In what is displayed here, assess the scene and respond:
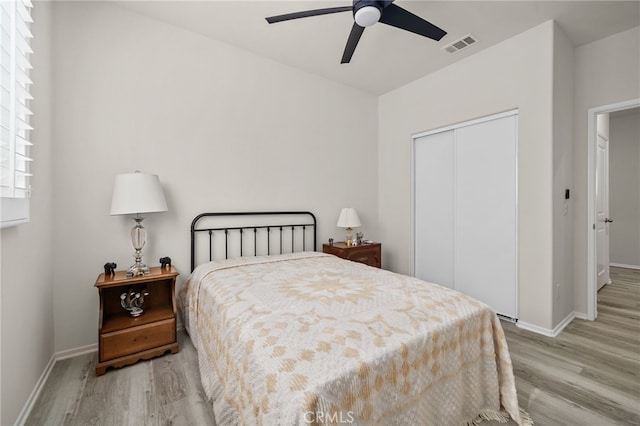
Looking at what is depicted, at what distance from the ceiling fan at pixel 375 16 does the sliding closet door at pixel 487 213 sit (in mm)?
1410

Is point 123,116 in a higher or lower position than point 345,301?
higher

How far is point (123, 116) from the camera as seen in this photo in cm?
228

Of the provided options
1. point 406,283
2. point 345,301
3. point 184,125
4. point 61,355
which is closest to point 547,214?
point 406,283

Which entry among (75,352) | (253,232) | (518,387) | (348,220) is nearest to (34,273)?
(75,352)

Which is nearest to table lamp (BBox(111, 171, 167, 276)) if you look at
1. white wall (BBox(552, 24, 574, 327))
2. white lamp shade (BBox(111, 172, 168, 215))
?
white lamp shade (BBox(111, 172, 168, 215))

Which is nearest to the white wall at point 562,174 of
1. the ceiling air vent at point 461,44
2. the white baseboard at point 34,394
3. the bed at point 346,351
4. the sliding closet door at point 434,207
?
the ceiling air vent at point 461,44

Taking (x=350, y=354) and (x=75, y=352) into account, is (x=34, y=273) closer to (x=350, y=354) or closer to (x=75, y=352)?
(x=75, y=352)

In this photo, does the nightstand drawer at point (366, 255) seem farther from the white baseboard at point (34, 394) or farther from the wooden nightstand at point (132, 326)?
the white baseboard at point (34, 394)

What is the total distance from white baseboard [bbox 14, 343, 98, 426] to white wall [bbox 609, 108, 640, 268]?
7.63m

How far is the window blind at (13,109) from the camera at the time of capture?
1.21m

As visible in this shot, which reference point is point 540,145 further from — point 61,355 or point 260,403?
point 61,355

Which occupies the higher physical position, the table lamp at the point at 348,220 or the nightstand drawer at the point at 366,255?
the table lamp at the point at 348,220

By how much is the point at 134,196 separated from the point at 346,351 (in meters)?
1.82

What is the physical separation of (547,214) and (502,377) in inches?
65.3
